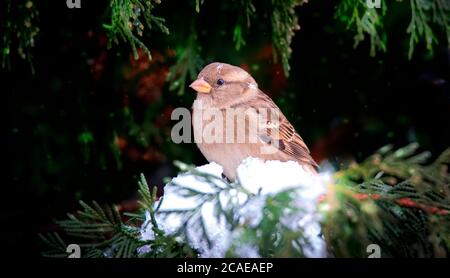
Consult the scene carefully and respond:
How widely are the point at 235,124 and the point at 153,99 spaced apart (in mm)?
783

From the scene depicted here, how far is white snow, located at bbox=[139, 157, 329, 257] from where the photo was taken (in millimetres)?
1041

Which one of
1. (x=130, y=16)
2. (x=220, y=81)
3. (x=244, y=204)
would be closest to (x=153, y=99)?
(x=220, y=81)

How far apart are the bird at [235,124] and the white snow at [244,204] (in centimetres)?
A: 37

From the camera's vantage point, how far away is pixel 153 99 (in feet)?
7.88

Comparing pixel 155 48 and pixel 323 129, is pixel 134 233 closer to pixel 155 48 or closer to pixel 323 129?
pixel 155 48

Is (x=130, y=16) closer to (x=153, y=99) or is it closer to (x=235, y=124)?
(x=235, y=124)

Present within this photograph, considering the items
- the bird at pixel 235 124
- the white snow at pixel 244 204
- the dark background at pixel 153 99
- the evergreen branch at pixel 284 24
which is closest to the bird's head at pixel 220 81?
the bird at pixel 235 124

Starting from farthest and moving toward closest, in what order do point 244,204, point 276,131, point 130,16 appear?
point 276,131 < point 130,16 < point 244,204

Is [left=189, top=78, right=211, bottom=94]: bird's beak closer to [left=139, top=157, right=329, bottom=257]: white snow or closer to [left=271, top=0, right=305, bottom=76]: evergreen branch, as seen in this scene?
[left=271, top=0, right=305, bottom=76]: evergreen branch

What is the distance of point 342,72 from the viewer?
2.51m

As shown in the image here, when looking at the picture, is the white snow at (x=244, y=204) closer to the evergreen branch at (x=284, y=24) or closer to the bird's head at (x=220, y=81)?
the bird's head at (x=220, y=81)

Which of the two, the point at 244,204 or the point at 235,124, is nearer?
the point at 244,204
